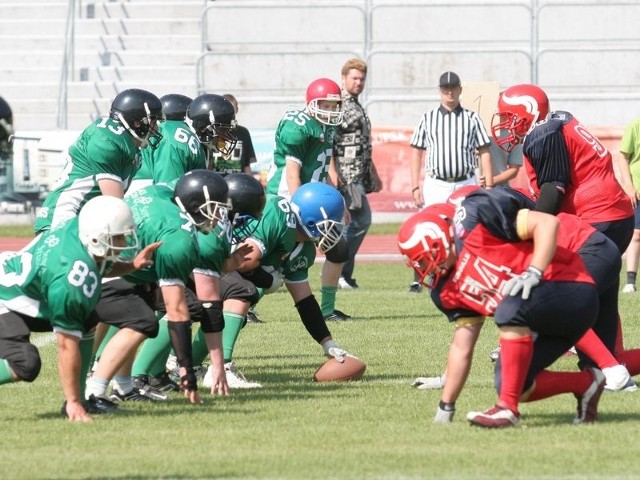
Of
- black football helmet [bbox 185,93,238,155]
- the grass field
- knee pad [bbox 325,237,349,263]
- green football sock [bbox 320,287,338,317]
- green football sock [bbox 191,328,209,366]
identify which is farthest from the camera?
green football sock [bbox 320,287,338,317]

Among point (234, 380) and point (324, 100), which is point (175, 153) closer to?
point (234, 380)

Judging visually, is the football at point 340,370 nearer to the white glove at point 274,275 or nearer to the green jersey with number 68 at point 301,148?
the white glove at point 274,275

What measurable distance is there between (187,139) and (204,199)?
1.50 metres

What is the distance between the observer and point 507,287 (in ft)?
19.1

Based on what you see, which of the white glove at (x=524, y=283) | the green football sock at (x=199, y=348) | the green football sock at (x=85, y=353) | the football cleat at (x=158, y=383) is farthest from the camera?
the green football sock at (x=199, y=348)

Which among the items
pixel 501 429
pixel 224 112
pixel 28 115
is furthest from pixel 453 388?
pixel 28 115

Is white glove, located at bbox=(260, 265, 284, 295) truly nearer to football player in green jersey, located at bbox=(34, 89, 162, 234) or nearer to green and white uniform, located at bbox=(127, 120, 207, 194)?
green and white uniform, located at bbox=(127, 120, 207, 194)

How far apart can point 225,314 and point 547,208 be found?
6.54 feet

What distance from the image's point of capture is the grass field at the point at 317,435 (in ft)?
17.4

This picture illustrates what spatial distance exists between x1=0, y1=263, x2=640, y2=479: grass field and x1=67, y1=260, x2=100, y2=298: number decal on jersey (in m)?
0.64

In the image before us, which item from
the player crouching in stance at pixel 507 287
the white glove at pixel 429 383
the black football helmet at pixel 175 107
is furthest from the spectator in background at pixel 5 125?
the white glove at pixel 429 383

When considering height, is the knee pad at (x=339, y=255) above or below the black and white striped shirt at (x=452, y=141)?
below

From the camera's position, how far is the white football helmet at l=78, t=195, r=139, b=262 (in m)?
6.14

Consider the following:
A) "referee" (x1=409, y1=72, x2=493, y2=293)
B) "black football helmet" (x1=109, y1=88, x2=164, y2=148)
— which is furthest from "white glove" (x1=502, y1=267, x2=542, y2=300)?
"referee" (x1=409, y1=72, x2=493, y2=293)
